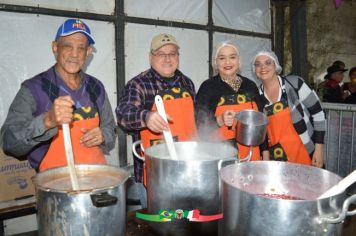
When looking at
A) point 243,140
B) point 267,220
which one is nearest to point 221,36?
point 243,140

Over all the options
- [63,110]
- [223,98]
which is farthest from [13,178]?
[223,98]

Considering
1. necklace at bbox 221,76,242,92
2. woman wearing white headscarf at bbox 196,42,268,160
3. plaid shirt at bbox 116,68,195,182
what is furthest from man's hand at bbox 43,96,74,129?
necklace at bbox 221,76,242,92

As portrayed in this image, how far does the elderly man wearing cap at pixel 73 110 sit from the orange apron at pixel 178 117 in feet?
1.08

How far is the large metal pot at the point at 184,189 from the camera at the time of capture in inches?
50.9

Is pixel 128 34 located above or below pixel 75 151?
above

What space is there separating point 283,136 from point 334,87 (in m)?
3.33

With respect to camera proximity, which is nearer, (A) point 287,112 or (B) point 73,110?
(B) point 73,110

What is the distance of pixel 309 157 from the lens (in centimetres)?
311

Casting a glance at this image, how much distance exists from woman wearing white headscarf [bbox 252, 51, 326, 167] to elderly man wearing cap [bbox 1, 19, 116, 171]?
5.06 feet

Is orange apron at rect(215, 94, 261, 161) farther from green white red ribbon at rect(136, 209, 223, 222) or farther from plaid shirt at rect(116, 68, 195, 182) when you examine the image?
green white red ribbon at rect(136, 209, 223, 222)

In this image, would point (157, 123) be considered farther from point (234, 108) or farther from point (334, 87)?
point (334, 87)

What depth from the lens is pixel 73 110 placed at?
6.58 feet

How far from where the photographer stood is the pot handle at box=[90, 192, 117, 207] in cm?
108

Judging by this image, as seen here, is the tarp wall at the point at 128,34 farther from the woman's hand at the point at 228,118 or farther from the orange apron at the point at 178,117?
the woman's hand at the point at 228,118
